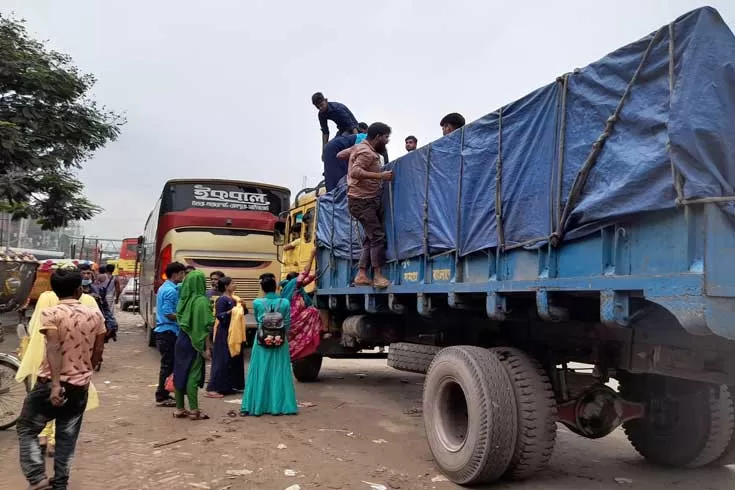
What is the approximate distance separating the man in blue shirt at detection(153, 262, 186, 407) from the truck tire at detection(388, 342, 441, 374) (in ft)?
7.96

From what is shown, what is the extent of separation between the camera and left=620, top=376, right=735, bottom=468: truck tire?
14.2ft

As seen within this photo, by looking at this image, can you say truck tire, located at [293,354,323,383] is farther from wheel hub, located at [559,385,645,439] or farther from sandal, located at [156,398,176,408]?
→ wheel hub, located at [559,385,645,439]

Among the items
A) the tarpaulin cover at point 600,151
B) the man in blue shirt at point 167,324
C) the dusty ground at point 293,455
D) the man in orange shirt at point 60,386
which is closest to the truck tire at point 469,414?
the dusty ground at point 293,455

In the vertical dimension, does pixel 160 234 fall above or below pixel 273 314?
above

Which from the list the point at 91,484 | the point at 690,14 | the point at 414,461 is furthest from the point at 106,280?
the point at 690,14

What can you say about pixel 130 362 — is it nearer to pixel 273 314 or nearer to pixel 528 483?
pixel 273 314

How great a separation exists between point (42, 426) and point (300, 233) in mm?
5050

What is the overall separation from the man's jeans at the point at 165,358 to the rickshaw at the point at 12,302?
1.51m

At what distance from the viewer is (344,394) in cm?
762

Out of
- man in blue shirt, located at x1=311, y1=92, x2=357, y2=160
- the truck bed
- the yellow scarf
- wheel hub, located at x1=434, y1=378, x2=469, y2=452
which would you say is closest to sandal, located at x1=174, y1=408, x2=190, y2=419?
the yellow scarf

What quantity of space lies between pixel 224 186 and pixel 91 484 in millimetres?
7577

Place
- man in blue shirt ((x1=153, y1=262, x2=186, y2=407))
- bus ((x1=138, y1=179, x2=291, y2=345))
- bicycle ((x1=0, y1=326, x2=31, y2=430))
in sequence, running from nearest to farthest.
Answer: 1. bicycle ((x1=0, y1=326, x2=31, y2=430))
2. man in blue shirt ((x1=153, y1=262, x2=186, y2=407))
3. bus ((x1=138, y1=179, x2=291, y2=345))

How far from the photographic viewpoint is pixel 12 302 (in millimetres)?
5234

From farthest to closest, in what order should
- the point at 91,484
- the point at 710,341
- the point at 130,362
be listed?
the point at 130,362
the point at 91,484
the point at 710,341
